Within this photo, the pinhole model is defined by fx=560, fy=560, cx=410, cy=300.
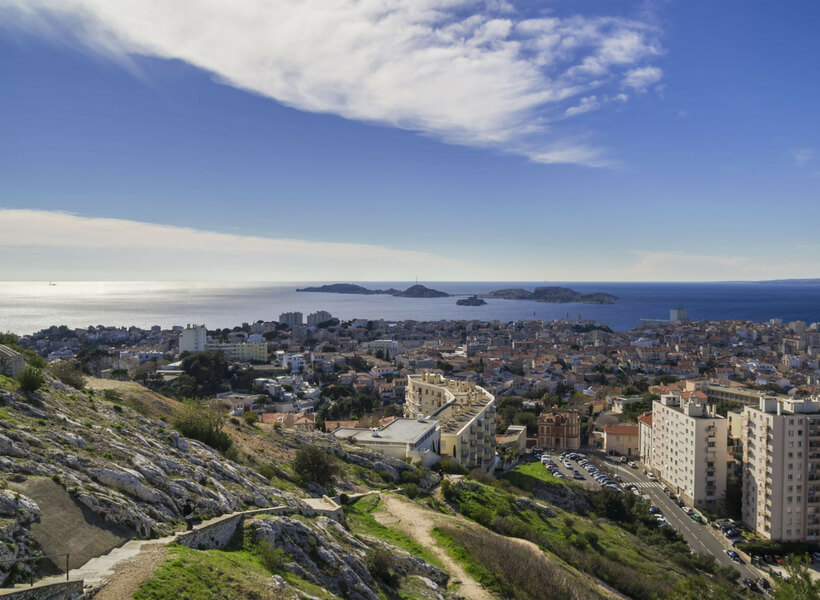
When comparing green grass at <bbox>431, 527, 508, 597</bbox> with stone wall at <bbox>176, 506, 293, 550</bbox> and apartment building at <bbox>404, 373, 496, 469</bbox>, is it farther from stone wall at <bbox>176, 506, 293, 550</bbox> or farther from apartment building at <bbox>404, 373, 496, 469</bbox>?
apartment building at <bbox>404, 373, 496, 469</bbox>

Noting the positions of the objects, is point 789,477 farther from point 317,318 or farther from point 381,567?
point 317,318

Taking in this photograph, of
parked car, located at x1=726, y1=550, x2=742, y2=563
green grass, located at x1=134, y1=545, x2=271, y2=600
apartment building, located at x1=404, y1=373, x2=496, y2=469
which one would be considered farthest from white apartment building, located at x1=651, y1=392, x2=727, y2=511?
green grass, located at x1=134, y1=545, x2=271, y2=600

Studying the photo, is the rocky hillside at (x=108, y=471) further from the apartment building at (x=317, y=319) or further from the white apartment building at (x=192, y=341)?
the apartment building at (x=317, y=319)

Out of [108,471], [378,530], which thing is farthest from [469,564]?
[108,471]

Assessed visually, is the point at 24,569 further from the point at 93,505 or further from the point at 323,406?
the point at 323,406

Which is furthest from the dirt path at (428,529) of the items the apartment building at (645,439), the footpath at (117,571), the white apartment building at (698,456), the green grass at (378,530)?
the apartment building at (645,439)
